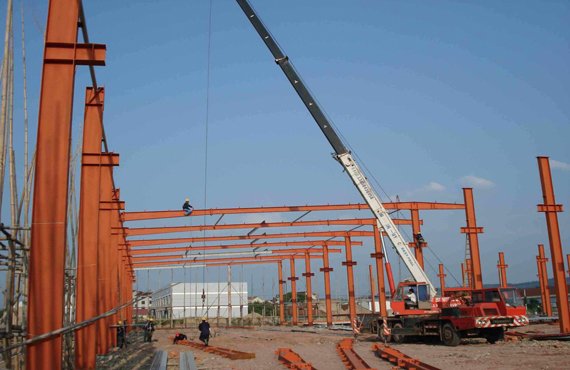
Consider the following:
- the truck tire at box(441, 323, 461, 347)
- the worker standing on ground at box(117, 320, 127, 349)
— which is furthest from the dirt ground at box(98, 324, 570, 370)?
the worker standing on ground at box(117, 320, 127, 349)

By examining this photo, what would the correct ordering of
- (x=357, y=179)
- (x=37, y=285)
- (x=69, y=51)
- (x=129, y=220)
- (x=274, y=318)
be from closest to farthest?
(x=37, y=285)
(x=69, y=51)
(x=357, y=179)
(x=129, y=220)
(x=274, y=318)

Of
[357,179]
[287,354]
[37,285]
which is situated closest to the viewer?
[37,285]

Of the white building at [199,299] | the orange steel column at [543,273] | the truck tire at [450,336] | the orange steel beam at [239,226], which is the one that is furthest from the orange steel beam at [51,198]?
the white building at [199,299]

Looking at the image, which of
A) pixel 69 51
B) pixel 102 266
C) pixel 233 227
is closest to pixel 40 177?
pixel 69 51

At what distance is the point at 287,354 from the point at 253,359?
1041 millimetres

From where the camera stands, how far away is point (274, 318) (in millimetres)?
49531

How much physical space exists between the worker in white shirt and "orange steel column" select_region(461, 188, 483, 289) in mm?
4378

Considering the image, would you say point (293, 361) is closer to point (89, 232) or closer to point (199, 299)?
point (89, 232)

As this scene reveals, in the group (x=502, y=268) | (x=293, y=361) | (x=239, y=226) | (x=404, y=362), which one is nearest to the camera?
(x=404, y=362)

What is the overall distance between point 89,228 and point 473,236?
17.6m

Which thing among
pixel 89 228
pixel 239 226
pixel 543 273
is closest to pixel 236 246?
pixel 239 226

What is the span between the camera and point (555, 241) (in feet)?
65.7

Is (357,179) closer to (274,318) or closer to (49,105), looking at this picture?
(49,105)

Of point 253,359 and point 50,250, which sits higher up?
point 50,250
